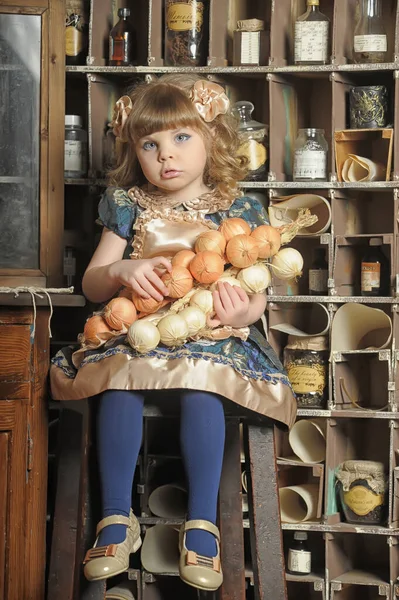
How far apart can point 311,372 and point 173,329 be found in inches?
25.2

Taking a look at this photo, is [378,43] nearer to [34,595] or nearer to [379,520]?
[379,520]

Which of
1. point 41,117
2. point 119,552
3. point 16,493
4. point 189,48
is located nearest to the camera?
point 119,552

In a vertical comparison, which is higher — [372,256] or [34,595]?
[372,256]

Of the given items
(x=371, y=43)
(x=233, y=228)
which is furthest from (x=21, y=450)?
(x=371, y=43)

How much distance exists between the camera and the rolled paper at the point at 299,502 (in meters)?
2.43

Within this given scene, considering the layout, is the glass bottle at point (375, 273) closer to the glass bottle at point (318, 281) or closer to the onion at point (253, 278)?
the glass bottle at point (318, 281)

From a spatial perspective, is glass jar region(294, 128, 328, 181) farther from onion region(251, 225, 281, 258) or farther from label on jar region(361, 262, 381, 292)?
onion region(251, 225, 281, 258)

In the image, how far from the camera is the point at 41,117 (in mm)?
2295

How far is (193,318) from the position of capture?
1898mm

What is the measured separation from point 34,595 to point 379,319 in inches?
40.0

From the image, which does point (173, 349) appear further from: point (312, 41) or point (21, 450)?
point (312, 41)

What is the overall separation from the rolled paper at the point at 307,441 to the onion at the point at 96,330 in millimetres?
668

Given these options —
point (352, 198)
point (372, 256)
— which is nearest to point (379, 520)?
point (372, 256)

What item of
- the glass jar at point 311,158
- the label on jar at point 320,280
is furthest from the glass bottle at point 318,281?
the glass jar at point 311,158
